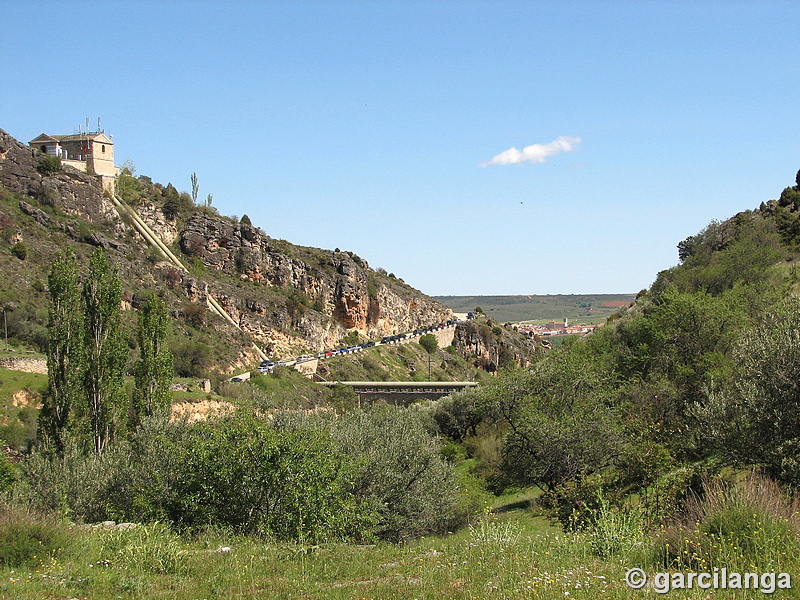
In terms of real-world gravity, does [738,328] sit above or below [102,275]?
below

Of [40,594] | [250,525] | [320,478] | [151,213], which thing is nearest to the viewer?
[40,594]

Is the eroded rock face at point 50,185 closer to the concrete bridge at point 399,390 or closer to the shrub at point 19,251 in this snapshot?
the shrub at point 19,251

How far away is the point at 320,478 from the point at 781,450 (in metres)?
9.30

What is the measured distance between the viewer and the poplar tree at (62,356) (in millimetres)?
24047

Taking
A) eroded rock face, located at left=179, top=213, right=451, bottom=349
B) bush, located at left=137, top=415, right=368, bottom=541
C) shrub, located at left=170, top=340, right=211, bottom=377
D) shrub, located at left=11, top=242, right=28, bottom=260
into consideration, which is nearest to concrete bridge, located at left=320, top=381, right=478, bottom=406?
Result: shrub, located at left=170, top=340, right=211, bottom=377

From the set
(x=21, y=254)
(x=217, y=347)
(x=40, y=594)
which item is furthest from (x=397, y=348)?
(x=40, y=594)

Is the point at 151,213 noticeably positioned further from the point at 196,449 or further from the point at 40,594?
the point at 40,594

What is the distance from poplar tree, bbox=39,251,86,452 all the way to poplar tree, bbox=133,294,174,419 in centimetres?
326

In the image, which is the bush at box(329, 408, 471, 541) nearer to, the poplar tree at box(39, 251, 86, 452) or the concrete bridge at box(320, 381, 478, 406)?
the poplar tree at box(39, 251, 86, 452)

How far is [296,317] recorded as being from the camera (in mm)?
87125

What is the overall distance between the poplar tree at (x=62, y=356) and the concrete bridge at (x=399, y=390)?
46.8 m

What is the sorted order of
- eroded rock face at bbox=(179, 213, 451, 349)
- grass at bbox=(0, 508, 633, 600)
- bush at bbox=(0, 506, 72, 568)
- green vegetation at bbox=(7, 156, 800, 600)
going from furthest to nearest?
eroded rock face at bbox=(179, 213, 451, 349) → bush at bbox=(0, 506, 72, 568) → green vegetation at bbox=(7, 156, 800, 600) → grass at bbox=(0, 508, 633, 600)

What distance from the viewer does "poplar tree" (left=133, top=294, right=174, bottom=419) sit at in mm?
27781

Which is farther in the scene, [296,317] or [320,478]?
[296,317]
